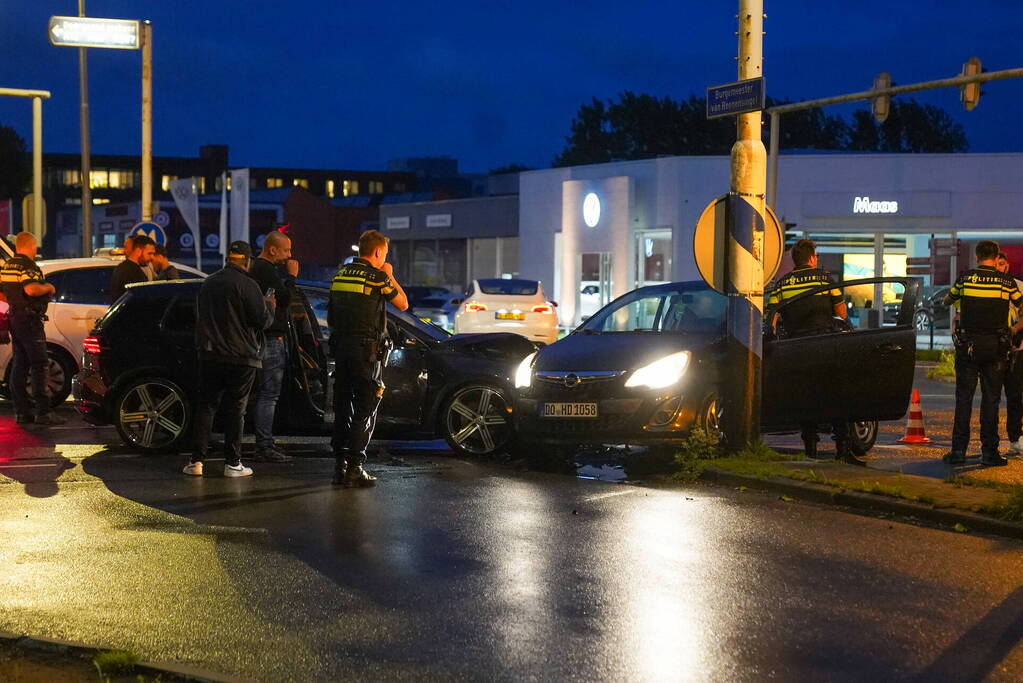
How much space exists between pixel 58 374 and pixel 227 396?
5728mm

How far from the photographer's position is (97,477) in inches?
410

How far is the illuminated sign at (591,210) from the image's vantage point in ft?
141

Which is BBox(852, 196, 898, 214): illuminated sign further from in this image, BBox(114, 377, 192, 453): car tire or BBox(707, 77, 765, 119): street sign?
BBox(114, 377, 192, 453): car tire

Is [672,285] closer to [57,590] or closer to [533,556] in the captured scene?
[533,556]

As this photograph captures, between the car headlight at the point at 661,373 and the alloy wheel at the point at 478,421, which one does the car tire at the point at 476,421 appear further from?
the car headlight at the point at 661,373

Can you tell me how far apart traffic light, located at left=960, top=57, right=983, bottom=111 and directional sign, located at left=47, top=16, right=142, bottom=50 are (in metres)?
13.1

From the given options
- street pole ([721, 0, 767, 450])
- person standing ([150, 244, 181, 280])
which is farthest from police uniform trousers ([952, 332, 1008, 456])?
person standing ([150, 244, 181, 280])

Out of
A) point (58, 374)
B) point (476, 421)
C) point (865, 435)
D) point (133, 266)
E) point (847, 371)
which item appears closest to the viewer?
point (847, 371)

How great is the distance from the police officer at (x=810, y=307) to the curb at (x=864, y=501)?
132 cm

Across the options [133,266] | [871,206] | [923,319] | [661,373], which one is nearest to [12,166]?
[871,206]

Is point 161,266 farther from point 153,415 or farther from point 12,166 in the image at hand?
point 12,166

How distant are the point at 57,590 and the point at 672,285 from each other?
22.4 feet

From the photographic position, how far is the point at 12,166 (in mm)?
92938

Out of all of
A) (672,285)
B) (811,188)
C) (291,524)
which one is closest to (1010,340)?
(672,285)
